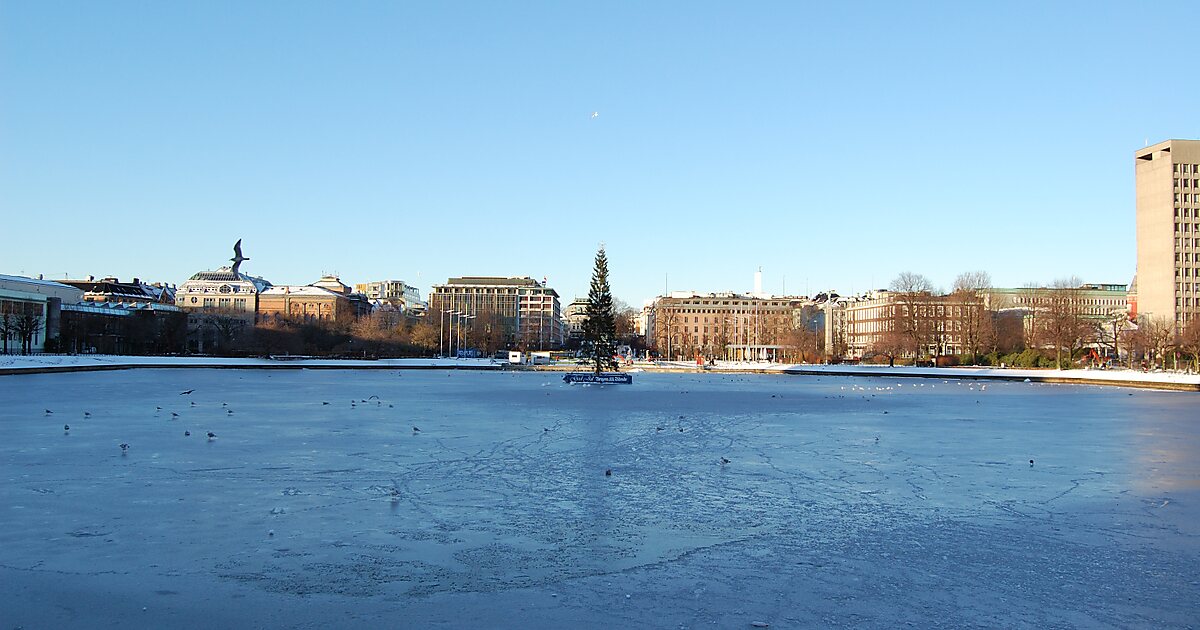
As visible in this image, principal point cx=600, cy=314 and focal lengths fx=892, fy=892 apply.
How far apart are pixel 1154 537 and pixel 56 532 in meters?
12.2

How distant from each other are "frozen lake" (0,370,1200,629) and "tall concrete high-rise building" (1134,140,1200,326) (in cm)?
12316

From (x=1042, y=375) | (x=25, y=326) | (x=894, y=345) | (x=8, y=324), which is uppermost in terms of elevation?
(x=8, y=324)

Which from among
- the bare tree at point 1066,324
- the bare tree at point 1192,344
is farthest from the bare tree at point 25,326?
the bare tree at point 1192,344

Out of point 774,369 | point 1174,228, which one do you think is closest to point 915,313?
point 774,369

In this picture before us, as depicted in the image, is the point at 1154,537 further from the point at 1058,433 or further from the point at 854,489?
the point at 1058,433

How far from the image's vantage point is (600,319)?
69.6m

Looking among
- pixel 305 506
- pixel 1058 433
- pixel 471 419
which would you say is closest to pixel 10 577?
pixel 305 506

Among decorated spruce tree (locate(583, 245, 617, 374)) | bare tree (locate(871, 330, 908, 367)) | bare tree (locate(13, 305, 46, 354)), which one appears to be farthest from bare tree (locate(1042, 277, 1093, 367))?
bare tree (locate(13, 305, 46, 354))

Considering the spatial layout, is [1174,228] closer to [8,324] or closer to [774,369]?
[774,369]

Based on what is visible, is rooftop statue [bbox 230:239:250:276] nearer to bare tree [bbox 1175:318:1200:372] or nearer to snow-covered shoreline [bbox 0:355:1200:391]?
snow-covered shoreline [bbox 0:355:1200:391]

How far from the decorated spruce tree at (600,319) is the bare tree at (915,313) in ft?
121

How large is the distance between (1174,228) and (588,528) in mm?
141647

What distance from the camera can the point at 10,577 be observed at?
7.85 meters

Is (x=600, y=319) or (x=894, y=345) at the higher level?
(x=600, y=319)
